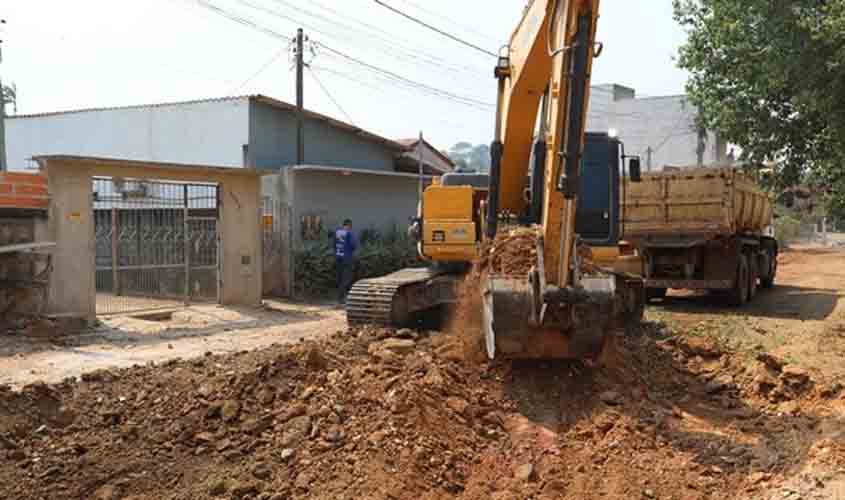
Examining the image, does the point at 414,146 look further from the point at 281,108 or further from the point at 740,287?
the point at 740,287

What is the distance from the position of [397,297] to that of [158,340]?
12.4 ft

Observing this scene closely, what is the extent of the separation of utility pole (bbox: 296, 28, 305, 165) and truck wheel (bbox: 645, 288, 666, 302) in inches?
398

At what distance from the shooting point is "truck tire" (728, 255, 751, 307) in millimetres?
13508

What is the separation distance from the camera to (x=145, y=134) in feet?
76.4

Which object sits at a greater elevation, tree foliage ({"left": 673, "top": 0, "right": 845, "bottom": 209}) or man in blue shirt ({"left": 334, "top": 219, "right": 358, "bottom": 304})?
tree foliage ({"left": 673, "top": 0, "right": 845, "bottom": 209})

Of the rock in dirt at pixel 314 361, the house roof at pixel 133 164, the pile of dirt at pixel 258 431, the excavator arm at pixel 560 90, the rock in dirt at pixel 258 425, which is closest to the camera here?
the pile of dirt at pixel 258 431

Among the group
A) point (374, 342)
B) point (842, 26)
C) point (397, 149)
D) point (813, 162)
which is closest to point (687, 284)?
point (813, 162)

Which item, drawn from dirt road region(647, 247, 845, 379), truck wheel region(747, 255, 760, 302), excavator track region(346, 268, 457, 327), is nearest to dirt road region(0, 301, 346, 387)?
excavator track region(346, 268, 457, 327)

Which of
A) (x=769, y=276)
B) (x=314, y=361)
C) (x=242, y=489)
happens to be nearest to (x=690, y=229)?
(x=769, y=276)

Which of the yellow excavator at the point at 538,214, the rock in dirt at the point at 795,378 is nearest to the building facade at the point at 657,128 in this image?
the yellow excavator at the point at 538,214

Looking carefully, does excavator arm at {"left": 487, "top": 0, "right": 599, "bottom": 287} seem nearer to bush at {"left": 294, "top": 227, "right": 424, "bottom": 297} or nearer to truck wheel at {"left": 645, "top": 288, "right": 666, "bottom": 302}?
truck wheel at {"left": 645, "top": 288, "right": 666, "bottom": 302}

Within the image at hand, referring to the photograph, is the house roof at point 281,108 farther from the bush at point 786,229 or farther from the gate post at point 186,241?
the bush at point 786,229

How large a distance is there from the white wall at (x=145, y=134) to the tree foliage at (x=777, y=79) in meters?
11.9

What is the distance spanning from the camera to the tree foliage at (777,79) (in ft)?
33.9
